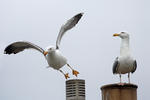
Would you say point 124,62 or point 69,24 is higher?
point 69,24

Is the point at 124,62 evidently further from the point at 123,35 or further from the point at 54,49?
the point at 54,49

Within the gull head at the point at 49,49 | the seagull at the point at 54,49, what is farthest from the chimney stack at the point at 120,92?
the gull head at the point at 49,49

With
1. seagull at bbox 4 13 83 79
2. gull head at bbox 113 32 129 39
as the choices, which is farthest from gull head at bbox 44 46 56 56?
gull head at bbox 113 32 129 39

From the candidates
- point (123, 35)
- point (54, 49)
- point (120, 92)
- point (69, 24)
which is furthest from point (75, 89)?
point (69, 24)

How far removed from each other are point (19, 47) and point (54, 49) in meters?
1.74

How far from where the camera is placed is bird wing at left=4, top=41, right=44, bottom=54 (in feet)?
50.4

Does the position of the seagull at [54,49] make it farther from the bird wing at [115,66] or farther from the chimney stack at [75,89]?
the chimney stack at [75,89]

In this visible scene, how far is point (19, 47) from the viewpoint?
15766mm

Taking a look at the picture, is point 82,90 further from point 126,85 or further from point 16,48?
point 16,48

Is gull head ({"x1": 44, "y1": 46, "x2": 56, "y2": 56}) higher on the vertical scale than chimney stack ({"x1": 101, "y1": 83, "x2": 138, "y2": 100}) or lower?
higher

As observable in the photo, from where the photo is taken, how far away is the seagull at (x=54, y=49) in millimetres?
14305

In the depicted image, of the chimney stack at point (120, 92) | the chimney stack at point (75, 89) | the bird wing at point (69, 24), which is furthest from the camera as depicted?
the bird wing at point (69, 24)

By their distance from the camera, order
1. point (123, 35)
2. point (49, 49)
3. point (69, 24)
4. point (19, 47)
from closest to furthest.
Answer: point (123, 35) → point (49, 49) → point (19, 47) → point (69, 24)

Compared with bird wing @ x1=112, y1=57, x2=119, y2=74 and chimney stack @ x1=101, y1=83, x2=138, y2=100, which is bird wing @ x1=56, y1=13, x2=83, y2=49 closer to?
bird wing @ x1=112, y1=57, x2=119, y2=74
